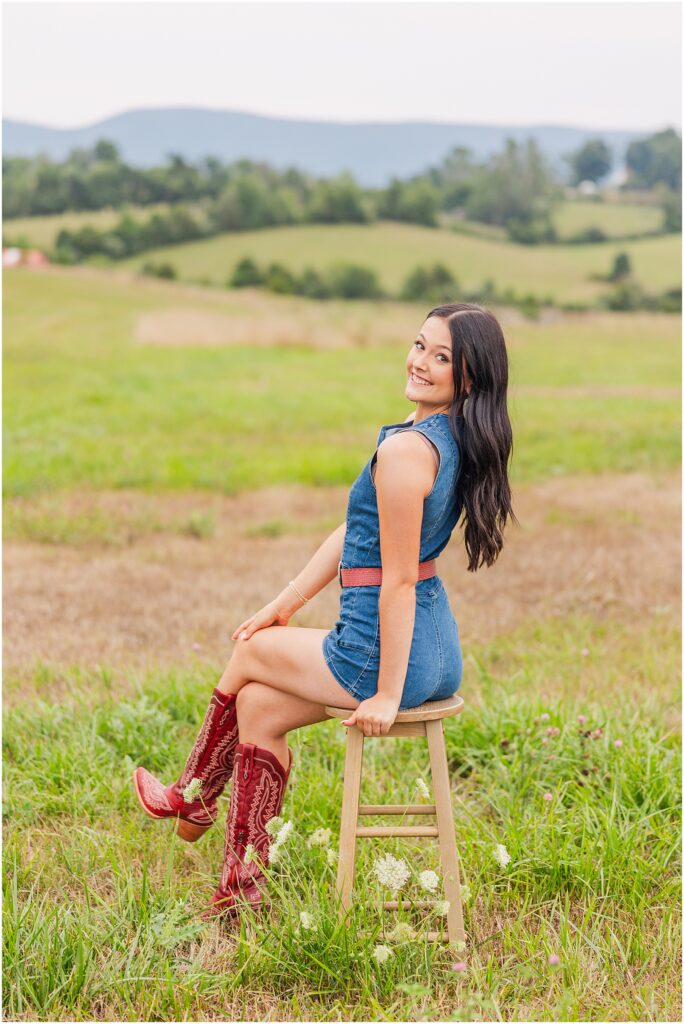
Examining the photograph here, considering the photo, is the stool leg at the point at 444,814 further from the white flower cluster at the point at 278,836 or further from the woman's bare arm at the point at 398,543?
the white flower cluster at the point at 278,836

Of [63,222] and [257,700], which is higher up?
[63,222]

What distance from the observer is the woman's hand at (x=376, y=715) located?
9.66 ft

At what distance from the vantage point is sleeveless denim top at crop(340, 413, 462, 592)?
3.04m

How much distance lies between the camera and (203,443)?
1189cm

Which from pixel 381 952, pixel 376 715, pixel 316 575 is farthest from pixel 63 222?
pixel 381 952

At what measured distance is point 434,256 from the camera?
4884 cm

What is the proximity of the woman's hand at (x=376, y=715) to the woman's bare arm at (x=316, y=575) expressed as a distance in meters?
0.54

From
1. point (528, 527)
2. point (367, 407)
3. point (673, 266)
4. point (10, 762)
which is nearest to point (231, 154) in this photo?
point (673, 266)

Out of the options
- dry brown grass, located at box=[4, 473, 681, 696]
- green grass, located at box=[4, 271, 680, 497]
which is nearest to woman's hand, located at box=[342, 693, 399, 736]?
green grass, located at box=[4, 271, 680, 497]

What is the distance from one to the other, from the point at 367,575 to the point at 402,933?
1022 mm

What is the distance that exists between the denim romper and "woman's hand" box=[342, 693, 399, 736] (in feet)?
0.24

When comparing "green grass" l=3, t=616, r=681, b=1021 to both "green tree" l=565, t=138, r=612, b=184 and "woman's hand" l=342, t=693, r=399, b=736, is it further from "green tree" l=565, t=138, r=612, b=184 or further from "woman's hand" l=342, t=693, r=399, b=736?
"green tree" l=565, t=138, r=612, b=184

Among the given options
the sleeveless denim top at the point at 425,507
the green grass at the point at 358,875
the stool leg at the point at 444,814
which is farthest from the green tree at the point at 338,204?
the stool leg at the point at 444,814

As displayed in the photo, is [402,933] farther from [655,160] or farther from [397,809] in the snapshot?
[655,160]
